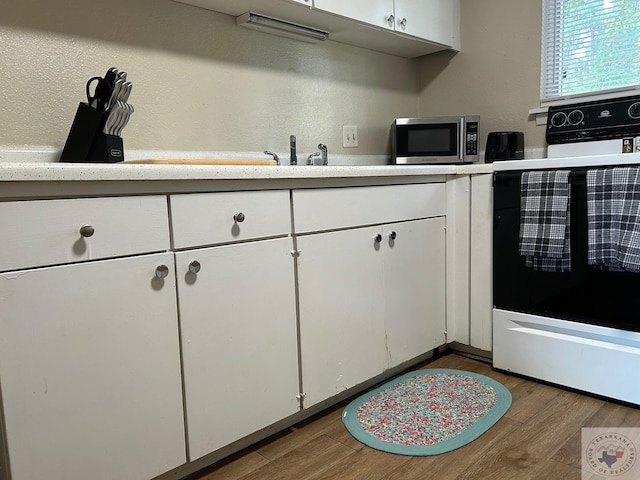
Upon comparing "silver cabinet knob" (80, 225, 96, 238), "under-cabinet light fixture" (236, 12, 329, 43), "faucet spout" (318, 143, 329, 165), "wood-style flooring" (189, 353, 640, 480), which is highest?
"under-cabinet light fixture" (236, 12, 329, 43)

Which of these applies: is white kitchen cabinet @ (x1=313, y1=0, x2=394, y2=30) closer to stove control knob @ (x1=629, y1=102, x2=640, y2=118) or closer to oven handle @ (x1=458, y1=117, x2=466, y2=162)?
oven handle @ (x1=458, y1=117, x2=466, y2=162)

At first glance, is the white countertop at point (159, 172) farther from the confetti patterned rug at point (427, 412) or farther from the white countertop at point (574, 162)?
the confetti patterned rug at point (427, 412)

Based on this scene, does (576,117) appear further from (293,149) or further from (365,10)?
(293,149)

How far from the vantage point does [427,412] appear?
1.75m

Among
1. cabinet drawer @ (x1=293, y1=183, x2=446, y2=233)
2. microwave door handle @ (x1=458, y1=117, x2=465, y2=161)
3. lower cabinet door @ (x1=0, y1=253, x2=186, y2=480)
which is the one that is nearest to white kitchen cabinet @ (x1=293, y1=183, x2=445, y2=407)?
cabinet drawer @ (x1=293, y1=183, x2=446, y2=233)

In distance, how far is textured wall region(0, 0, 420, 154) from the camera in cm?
155

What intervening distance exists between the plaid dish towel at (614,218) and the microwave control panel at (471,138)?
2.54ft

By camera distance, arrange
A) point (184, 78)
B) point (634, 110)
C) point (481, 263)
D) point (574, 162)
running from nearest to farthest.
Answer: point (574, 162), point (184, 78), point (634, 110), point (481, 263)

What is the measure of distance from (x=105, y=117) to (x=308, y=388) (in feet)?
3.56

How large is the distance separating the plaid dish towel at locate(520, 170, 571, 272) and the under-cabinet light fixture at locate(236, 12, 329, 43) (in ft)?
3.77

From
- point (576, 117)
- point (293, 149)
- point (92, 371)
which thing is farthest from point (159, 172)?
point (576, 117)

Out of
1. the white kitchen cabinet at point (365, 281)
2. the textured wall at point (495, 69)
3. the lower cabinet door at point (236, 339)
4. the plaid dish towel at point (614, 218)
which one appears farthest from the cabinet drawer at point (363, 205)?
the textured wall at point (495, 69)

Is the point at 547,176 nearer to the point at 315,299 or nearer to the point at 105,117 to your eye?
the point at 315,299

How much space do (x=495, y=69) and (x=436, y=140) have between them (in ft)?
1.88
